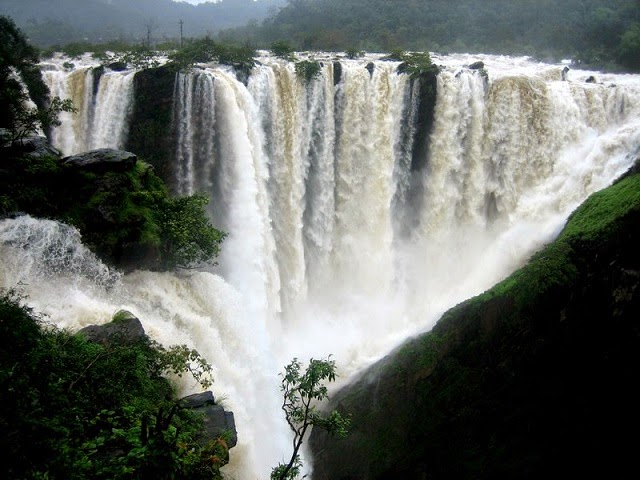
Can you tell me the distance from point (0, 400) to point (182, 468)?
1702 mm

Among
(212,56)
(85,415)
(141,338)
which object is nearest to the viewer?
(85,415)

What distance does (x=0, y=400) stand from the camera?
4016 mm

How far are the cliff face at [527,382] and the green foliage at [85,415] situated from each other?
526 centimetres

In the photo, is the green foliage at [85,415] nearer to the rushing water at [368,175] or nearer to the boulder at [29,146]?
A: the boulder at [29,146]

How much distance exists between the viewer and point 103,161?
11.3 meters

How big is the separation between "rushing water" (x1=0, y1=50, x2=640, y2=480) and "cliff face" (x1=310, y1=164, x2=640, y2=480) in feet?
9.47

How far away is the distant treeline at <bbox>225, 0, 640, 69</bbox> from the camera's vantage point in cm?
3030

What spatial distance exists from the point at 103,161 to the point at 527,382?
10380 mm

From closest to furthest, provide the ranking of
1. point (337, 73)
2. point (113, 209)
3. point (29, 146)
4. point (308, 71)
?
point (113, 209) → point (29, 146) → point (308, 71) → point (337, 73)

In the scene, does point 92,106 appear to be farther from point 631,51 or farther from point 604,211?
point 631,51

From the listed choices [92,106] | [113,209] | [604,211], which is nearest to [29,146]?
[113,209]

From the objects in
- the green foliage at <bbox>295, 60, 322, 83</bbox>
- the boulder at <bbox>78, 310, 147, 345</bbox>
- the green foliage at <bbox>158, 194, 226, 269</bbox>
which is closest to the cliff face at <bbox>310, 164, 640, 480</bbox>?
the green foliage at <bbox>158, 194, 226, 269</bbox>

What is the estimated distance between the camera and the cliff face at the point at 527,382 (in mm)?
8422

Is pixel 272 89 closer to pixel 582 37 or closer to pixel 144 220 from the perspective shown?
pixel 144 220
